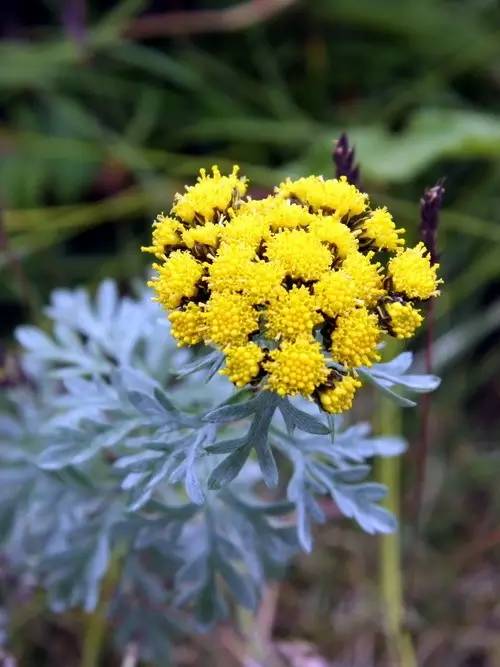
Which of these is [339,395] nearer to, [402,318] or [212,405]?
[402,318]

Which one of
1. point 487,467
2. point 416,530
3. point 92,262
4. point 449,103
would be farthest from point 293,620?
point 449,103

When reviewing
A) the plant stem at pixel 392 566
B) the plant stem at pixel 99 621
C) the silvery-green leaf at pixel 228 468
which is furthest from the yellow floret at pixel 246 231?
the plant stem at pixel 99 621

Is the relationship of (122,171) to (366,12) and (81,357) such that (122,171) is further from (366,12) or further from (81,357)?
(81,357)

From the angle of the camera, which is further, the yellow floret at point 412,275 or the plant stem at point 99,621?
the plant stem at point 99,621

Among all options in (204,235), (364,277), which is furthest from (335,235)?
(204,235)

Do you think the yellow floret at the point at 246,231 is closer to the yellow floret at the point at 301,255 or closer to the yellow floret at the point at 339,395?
the yellow floret at the point at 301,255

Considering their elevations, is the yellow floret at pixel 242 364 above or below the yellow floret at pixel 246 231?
below

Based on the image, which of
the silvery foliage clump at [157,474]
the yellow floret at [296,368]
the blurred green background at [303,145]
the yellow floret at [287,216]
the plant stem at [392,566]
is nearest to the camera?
the yellow floret at [296,368]
